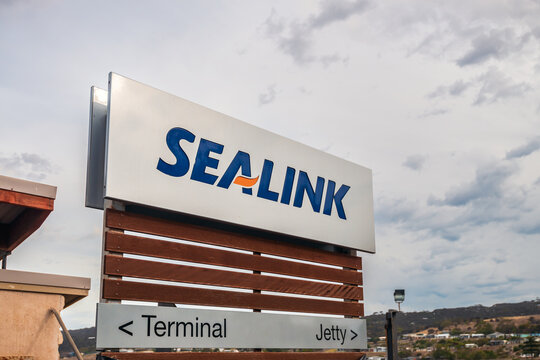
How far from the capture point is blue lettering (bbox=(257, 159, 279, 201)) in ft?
34.6

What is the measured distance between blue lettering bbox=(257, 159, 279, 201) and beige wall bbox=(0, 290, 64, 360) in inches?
170

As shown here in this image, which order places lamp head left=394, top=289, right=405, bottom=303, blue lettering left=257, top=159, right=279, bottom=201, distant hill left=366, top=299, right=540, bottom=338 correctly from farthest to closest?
distant hill left=366, top=299, right=540, bottom=338
lamp head left=394, top=289, right=405, bottom=303
blue lettering left=257, top=159, right=279, bottom=201

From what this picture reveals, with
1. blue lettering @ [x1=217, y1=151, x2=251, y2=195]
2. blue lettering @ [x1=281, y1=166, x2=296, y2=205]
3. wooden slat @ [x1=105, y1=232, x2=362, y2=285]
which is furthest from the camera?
blue lettering @ [x1=281, y1=166, x2=296, y2=205]

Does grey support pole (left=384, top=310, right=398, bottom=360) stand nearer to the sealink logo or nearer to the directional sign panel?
the directional sign panel

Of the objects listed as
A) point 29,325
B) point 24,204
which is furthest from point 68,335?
point 24,204

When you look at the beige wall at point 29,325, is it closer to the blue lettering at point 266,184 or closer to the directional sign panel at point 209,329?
the directional sign panel at point 209,329

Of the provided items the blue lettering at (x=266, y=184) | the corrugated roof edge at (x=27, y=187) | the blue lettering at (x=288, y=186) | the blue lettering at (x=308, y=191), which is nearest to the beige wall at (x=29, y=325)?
the corrugated roof edge at (x=27, y=187)

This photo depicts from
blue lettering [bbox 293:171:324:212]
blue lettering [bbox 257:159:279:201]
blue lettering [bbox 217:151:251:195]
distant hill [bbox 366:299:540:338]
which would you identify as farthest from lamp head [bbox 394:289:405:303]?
distant hill [bbox 366:299:540:338]

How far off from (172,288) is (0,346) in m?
2.70

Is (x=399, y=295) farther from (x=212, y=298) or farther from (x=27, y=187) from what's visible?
(x=27, y=187)

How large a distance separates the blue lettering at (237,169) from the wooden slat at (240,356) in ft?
8.98

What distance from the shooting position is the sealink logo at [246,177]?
9.27 m

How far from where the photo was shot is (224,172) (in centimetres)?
991

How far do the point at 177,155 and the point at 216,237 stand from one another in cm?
150
